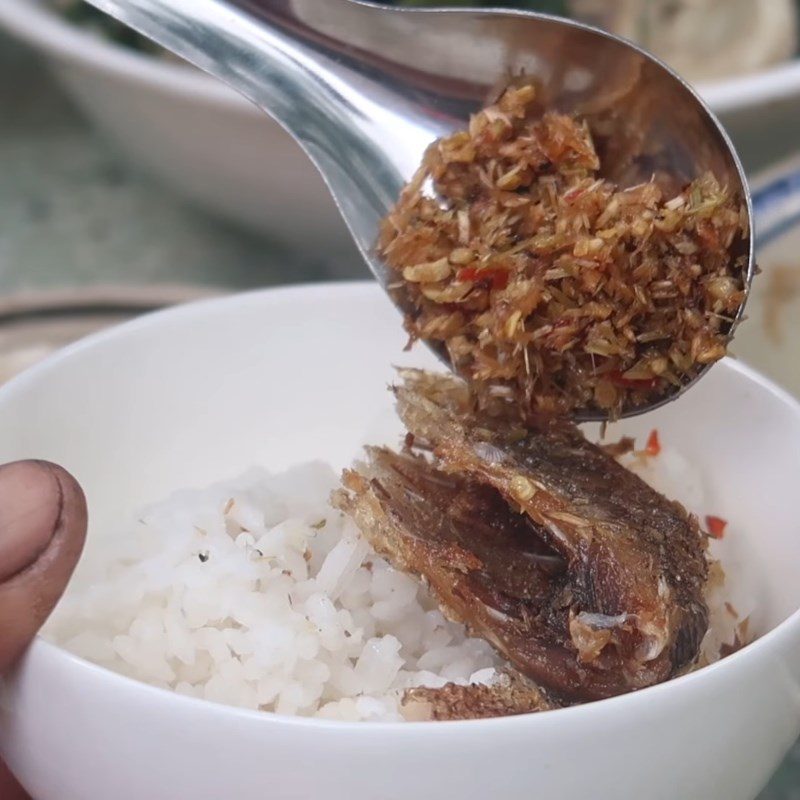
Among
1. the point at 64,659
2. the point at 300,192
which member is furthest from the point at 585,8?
the point at 64,659

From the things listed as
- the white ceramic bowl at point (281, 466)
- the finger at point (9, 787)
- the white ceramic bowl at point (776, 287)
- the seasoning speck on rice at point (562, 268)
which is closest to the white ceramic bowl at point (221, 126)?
the white ceramic bowl at point (776, 287)

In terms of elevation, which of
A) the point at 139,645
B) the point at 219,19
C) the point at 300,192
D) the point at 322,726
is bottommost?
the point at 300,192

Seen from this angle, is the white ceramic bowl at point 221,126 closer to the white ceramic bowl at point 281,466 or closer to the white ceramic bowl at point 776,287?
the white ceramic bowl at point 776,287

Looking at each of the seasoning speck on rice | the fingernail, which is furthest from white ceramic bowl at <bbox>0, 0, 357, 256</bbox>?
the fingernail

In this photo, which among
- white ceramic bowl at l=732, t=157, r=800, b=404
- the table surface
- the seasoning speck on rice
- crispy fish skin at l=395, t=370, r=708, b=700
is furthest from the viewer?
the table surface

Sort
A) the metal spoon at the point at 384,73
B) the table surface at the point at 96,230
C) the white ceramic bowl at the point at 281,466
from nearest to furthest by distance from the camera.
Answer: the white ceramic bowl at the point at 281,466, the metal spoon at the point at 384,73, the table surface at the point at 96,230

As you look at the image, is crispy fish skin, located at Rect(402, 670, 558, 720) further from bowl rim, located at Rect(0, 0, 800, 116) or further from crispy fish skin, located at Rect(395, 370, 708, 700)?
bowl rim, located at Rect(0, 0, 800, 116)

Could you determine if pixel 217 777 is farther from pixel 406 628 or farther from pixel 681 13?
pixel 681 13
